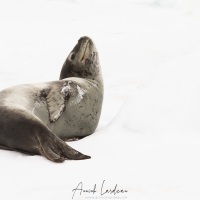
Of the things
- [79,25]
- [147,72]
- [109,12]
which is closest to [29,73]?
[147,72]

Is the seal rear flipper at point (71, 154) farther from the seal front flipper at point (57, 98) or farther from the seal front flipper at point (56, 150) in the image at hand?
the seal front flipper at point (57, 98)

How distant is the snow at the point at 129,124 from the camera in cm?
236

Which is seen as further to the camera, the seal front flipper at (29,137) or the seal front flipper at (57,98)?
the seal front flipper at (57,98)

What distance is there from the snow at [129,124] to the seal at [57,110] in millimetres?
147

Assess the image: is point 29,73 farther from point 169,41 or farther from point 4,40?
point 169,41

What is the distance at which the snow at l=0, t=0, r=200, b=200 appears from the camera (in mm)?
2355

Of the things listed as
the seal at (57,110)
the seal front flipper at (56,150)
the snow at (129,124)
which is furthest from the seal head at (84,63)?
the seal front flipper at (56,150)

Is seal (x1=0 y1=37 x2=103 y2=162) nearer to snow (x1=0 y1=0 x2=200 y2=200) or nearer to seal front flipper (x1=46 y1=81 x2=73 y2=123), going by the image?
seal front flipper (x1=46 y1=81 x2=73 y2=123)

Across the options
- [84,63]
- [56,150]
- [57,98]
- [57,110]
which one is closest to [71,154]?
[56,150]

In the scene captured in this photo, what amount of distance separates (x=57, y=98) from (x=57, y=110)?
0.47ft

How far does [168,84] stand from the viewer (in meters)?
4.11

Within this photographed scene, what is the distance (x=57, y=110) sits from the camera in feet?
13.1
